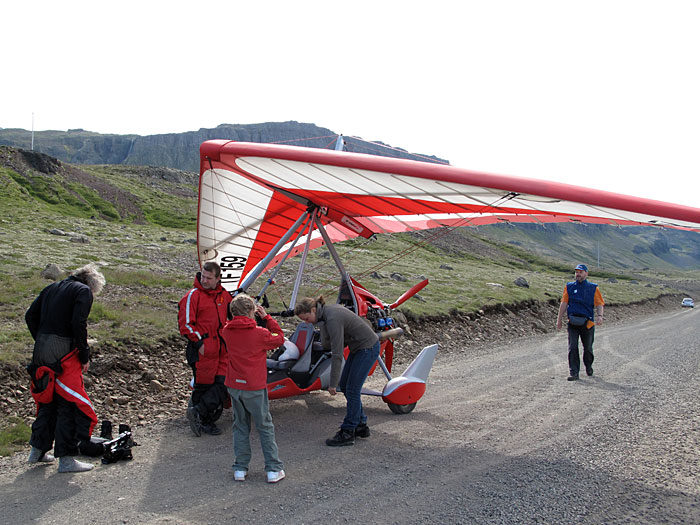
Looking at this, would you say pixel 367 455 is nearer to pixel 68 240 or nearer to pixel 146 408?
pixel 146 408

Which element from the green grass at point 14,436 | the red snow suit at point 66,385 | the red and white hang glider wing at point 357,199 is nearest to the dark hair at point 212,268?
the red and white hang glider wing at point 357,199

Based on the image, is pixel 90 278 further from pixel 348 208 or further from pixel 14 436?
pixel 348 208

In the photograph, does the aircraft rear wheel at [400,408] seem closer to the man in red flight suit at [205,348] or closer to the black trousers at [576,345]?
the man in red flight suit at [205,348]

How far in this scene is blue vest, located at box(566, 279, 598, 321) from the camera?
955 centimetres

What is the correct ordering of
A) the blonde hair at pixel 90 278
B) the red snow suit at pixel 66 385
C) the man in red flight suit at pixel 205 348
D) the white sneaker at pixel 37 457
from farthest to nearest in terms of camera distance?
the man in red flight suit at pixel 205 348, the blonde hair at pixel 90 278, the white sneaker at pixel 37 457, the red snow suit at pixel 66 385

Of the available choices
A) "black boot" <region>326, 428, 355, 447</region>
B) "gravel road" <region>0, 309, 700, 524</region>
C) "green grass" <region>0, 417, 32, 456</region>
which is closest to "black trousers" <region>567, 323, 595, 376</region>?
"gravel road" <region>0, 309, 700, 524</region>

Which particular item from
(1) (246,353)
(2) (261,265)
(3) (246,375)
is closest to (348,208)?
(2) (261,265)

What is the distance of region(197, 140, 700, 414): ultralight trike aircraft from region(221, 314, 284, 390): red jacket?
1735 mm

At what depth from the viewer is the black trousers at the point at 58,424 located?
4926 millimetres

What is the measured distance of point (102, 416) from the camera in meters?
6.52

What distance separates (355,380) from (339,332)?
57 cm

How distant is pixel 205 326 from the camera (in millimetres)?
5992

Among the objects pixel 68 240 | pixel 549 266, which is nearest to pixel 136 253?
pixel 68 240

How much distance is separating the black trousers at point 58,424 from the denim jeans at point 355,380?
2.51 m
